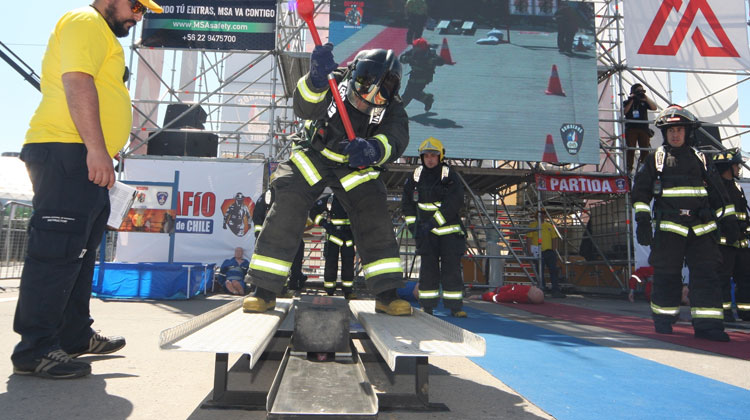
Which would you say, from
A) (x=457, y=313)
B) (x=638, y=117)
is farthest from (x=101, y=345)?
(x=638, y=117)

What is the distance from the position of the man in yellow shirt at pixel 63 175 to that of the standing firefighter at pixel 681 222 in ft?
14.2

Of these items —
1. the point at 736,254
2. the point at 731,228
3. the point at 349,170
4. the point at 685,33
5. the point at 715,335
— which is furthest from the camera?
the point at 685,33

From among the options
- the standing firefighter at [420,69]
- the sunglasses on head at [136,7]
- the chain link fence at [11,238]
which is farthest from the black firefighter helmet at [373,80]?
the chain link fence at [11,238]

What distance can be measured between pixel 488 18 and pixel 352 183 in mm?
8656

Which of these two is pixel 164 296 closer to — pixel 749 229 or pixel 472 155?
pixel 472 155

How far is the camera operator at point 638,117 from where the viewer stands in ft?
33.8

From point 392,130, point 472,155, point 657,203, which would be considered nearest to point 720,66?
point 472,155

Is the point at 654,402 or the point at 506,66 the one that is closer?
the point at 654,402

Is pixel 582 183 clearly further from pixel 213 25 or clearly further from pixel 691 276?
pixel 213 25

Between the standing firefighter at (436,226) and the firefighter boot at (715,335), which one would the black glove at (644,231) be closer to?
the firefighter boot at (715,335)

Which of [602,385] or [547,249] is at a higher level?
[547,249]

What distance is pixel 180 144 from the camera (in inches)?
395

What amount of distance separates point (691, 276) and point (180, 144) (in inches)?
368

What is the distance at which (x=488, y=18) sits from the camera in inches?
396
